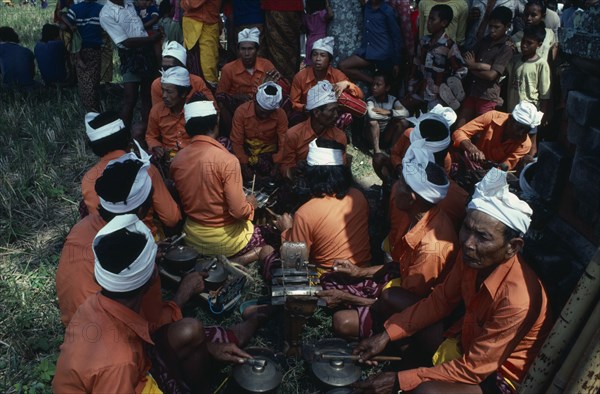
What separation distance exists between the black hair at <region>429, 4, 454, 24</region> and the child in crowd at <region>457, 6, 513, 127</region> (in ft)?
1.73

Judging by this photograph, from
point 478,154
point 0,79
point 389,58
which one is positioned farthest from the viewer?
point 0,79

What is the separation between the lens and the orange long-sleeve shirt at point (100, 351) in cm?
232

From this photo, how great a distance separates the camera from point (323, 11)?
24.6 feet

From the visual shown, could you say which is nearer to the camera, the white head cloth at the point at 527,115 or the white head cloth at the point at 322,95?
the white head cloth at the point at 527,115

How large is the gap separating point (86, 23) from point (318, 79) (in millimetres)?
4044

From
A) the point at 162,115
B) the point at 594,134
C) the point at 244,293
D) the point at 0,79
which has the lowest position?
the point at 0,79

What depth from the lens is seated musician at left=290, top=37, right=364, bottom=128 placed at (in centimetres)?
679

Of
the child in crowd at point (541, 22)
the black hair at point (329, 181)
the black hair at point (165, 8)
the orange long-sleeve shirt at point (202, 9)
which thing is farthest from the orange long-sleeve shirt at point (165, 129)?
the child in crowd at point (541, 22)

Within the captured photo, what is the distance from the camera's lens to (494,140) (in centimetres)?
577

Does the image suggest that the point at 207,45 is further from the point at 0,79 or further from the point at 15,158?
the point at 0,79

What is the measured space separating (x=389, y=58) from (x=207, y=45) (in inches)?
108

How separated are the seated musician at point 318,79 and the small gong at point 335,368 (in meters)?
3.91

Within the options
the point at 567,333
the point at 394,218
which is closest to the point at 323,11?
the point at 394,218

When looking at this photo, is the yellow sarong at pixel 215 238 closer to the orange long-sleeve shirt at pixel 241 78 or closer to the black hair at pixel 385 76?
the orange long-sleeve shirt at pixel 241 78
